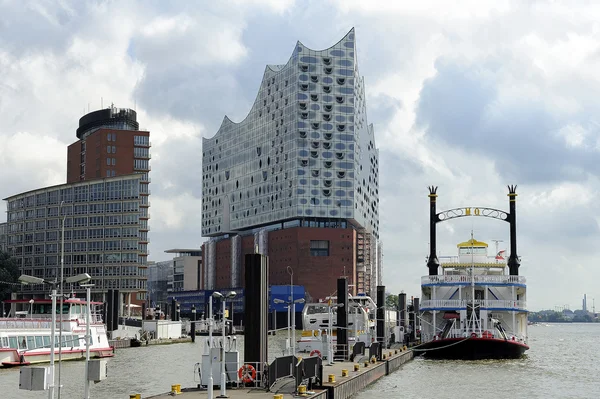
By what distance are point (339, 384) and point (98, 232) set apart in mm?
141827

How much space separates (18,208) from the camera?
19212cm

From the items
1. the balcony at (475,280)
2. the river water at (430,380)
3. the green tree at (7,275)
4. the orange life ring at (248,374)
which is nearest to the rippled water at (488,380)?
the river water at (430,380)

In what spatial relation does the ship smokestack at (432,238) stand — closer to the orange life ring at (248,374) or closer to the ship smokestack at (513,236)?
the ship smokestack at (513,236)

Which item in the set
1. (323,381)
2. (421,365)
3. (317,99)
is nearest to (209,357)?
(323,381)

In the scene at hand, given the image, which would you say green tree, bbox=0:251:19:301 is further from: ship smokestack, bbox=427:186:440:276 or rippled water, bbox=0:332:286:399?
ship smokestack, bbox=427:186:440:276

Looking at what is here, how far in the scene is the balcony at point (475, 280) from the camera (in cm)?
8219

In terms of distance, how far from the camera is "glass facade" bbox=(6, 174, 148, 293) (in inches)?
6993

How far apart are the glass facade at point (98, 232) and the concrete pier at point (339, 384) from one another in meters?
115

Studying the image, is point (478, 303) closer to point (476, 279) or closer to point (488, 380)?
point (476, 279)

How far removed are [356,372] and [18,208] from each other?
512 feet

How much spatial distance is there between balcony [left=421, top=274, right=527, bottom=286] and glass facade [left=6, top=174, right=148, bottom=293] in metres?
106

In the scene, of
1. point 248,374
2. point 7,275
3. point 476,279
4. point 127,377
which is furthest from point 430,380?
point 7,275

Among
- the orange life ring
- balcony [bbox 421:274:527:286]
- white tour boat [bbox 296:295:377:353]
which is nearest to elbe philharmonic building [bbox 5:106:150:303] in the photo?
white tour boat [bbox 296:295:377:353]

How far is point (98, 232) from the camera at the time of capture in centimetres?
17812
